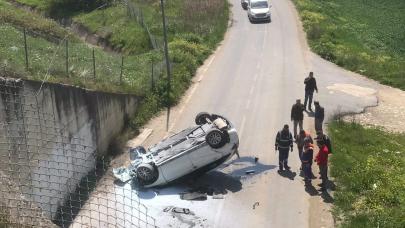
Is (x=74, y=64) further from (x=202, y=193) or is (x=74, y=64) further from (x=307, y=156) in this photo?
(x=307, y=156)

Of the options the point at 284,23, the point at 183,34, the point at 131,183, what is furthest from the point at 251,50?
the point at 131,183

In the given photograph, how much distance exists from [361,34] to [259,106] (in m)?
20.5

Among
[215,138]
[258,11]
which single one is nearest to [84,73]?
[215,138]

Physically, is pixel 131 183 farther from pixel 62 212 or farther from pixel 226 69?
pixel 226 69

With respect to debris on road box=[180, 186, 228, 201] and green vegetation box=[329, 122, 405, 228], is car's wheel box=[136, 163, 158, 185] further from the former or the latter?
green vegetation box=[329, 122, 405, 228]

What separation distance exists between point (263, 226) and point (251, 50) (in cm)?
1860

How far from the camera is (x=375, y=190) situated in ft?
48.3

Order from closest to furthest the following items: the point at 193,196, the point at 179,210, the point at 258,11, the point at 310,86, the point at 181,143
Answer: the point at 179,210, the point at 193,196, the point at 181,143, the point at 310,86, the point at 258,11

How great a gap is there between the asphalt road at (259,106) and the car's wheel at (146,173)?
36 centimetres

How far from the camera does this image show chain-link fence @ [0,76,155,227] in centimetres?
1312

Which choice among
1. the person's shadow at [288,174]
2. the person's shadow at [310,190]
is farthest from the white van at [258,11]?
the person's shadow at [310,190]

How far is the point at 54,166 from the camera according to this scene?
48.4 ft

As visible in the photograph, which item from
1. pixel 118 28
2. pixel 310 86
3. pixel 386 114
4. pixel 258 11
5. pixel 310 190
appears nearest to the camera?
pixel 310 190

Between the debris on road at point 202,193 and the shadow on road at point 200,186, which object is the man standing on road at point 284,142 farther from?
the debris on road at point 202,193
